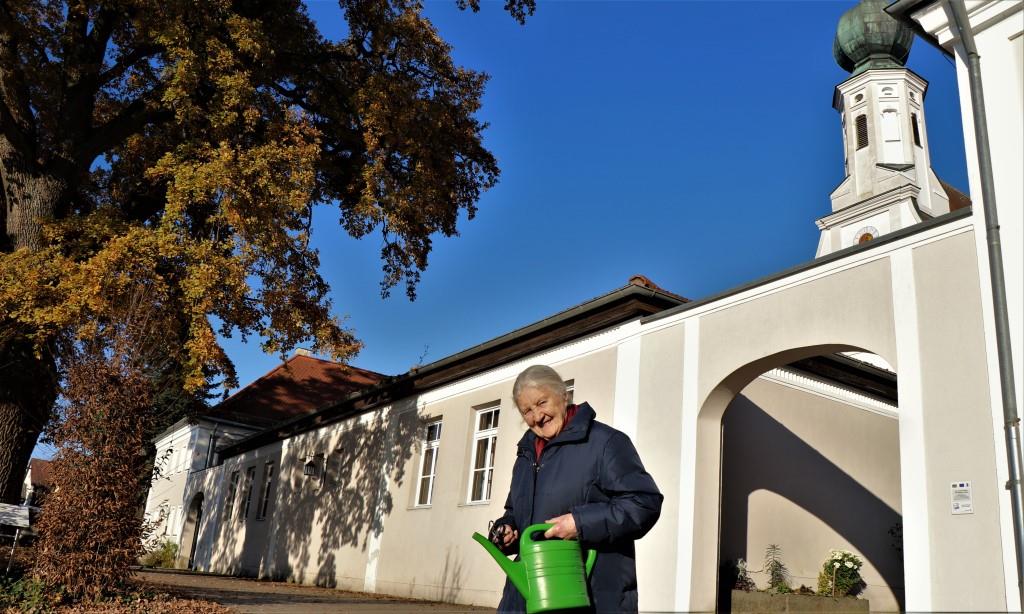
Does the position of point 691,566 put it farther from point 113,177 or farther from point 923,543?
point 113,177

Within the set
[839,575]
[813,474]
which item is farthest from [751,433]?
[839,575]

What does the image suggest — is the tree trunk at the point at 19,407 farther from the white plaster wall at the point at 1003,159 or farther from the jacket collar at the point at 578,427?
the white plaster wall at the point at 1003,159

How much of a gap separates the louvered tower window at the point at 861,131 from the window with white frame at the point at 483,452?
28.0 m

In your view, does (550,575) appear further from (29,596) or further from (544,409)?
(29,596)

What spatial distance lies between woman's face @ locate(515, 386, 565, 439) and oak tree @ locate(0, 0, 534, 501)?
24.8 feet

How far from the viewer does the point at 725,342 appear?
31.1ft

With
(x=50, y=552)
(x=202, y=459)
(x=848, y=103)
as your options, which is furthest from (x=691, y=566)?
(x=848, y=103)

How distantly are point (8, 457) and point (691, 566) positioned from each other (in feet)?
30.8

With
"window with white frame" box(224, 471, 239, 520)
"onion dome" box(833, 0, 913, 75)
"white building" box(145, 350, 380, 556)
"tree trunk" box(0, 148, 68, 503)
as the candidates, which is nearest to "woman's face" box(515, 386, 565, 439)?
"tree trunk" box(0, 148, 68, 503)

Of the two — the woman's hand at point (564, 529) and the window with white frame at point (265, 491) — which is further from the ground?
the window with white frame at point (265, 491)

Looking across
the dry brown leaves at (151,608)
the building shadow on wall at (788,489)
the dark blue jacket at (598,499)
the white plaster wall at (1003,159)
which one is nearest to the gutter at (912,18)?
the white plaster wall at (1003,159)

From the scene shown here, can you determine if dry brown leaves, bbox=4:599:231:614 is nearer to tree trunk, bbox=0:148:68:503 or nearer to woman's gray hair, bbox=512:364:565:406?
tree trunk, bbox=0:148:68:503

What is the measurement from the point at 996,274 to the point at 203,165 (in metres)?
9.18

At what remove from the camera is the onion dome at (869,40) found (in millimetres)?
34562
